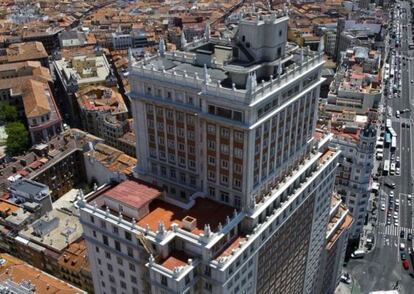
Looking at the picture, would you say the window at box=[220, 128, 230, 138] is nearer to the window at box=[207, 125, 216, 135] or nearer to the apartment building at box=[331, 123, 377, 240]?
the window at box=[207, 125, 216, 135]

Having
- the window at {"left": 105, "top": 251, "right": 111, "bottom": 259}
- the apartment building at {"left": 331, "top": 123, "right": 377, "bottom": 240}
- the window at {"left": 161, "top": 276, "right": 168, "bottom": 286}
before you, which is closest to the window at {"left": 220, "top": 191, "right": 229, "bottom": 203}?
the window at {"left": 161, "top": 276, "right": 168, "bottom": 286}

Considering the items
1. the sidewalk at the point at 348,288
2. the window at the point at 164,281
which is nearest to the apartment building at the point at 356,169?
the sidewalk at the point at 348,288

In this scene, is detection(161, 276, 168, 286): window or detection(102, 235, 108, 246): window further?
detection(102, 235, 108, 246): window

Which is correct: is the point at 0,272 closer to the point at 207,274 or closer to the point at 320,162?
the point at 207,274

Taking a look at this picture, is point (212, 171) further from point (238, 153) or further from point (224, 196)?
point (238, 153)

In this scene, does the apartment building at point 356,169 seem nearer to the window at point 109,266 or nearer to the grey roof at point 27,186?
the window at point 109,266

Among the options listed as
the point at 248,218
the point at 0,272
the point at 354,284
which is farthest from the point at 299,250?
the point at 0,272
